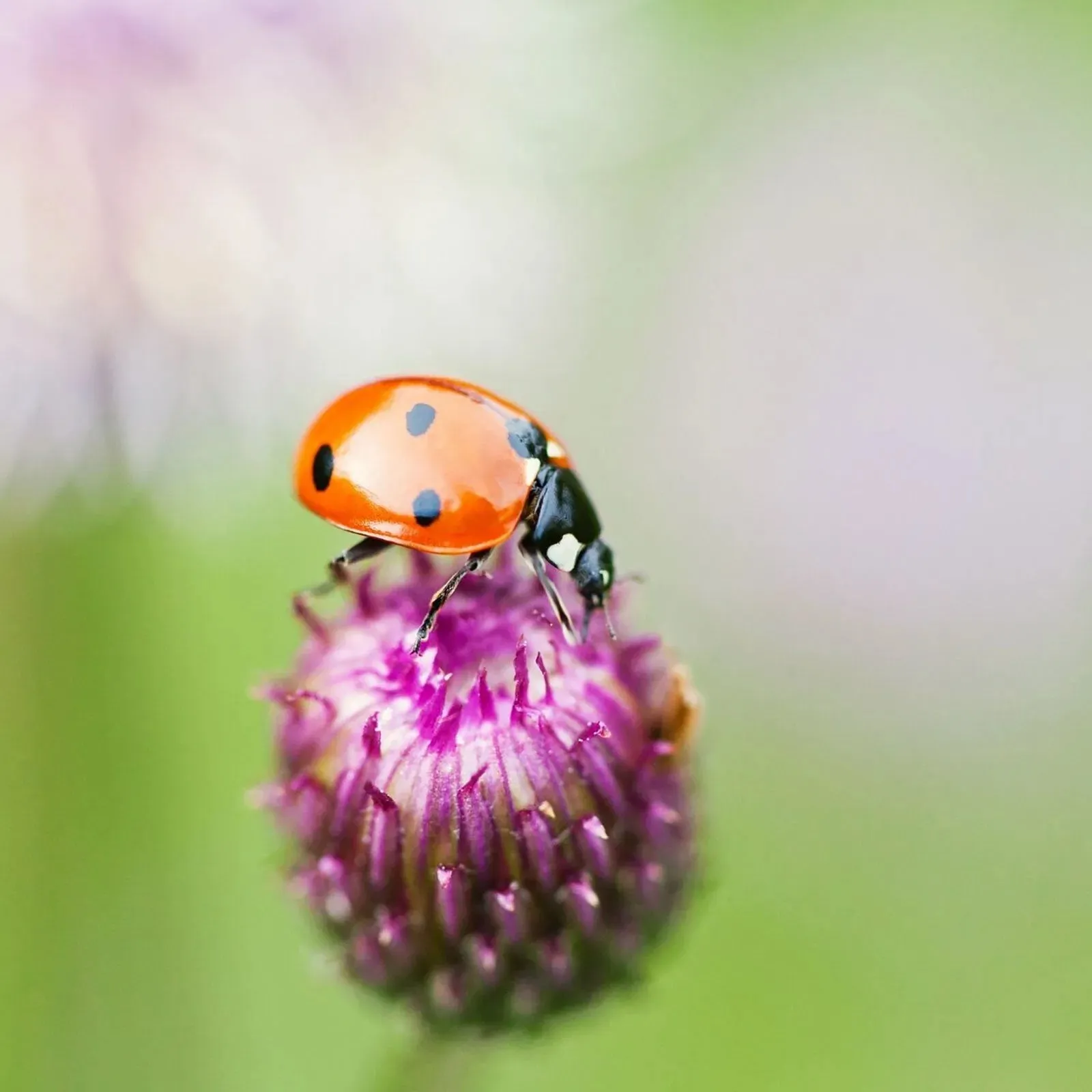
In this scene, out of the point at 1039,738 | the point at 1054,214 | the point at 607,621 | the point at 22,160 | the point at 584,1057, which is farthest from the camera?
Answer: the point at 1054,214

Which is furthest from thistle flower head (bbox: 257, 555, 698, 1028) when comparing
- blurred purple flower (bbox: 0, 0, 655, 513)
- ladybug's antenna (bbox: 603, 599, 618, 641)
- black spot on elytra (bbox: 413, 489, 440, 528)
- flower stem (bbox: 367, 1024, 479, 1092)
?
blurred purple flower (bbox: 0, 0, 655, 513)

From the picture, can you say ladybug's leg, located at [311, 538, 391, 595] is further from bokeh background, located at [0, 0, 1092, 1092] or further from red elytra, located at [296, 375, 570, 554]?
bokeh background, located at [0, 0, 1092, 1092]

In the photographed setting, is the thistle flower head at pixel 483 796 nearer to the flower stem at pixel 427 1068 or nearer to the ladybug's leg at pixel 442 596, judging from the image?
the ladybug's leg at pixel 442 596

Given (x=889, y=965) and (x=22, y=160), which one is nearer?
(x=22, y=160)

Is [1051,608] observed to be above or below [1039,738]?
above

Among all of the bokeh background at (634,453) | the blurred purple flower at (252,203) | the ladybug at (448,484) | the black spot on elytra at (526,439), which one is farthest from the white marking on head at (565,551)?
the blurred purple flower at (252,203)

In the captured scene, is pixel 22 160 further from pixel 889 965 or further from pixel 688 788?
pixel 889 965

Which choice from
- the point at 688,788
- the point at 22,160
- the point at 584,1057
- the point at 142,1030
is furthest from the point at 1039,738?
the point at 22,160
